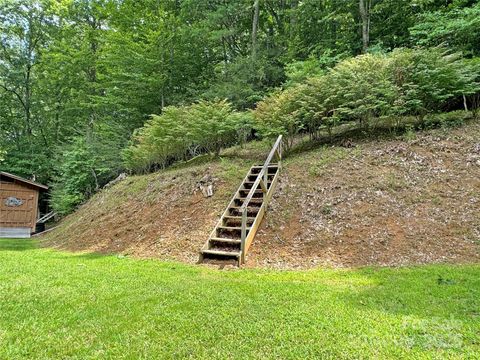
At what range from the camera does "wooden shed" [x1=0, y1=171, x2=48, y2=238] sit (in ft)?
51.7

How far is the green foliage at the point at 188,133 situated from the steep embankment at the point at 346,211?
4.64 feet

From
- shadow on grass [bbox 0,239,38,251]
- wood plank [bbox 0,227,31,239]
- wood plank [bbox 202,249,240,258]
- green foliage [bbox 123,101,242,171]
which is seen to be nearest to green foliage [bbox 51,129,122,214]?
wood plank [bbox 0,227,31,239]

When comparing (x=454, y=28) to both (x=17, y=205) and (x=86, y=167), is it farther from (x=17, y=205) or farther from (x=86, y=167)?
(x=17, y=205)

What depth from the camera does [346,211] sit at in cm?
670

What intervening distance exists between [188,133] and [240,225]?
4773 millimetres

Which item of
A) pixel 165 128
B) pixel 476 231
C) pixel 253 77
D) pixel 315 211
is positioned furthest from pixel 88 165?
pixel 476 231

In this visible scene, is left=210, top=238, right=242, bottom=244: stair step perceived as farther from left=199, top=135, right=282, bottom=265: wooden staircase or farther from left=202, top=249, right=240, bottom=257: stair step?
left=202, top=249, right=240, bottom=257: stair step

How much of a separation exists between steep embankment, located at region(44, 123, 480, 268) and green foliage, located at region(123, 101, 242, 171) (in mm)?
1416

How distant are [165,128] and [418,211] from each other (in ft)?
27.8

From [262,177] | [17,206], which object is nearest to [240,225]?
[262,177]

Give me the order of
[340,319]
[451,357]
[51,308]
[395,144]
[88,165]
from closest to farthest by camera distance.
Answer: [451,357] → [340,319] → [51,308] → [395,144] → [88,165]

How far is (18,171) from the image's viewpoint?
21031 mm

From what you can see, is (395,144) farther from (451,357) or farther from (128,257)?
(128,257)

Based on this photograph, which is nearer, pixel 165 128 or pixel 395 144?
pixel 395 144
